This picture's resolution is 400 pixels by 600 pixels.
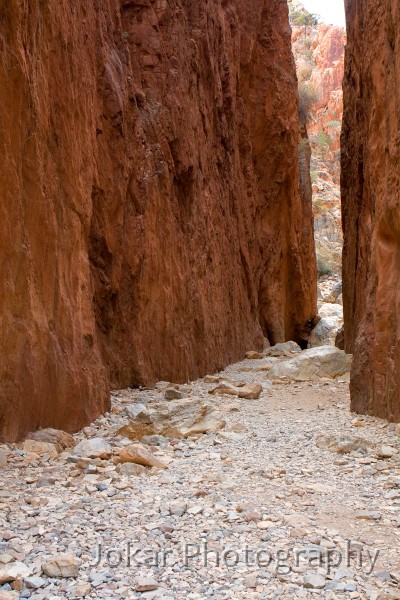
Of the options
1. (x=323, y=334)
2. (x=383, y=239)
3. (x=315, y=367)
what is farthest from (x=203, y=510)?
(x=323, y=334)

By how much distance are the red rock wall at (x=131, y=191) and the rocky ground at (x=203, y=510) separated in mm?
942

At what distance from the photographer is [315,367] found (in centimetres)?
1084

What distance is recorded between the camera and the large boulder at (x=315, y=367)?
10688 millimetres

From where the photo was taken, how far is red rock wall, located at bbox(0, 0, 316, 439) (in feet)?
17.7

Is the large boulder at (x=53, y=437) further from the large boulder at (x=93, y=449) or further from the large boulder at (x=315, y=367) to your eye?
the large boulder at (x=315, y=367)

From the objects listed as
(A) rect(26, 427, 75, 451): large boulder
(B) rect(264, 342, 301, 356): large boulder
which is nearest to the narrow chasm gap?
(B) rect(264, 342, 301, 356): large boulder

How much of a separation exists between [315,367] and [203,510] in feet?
24.1

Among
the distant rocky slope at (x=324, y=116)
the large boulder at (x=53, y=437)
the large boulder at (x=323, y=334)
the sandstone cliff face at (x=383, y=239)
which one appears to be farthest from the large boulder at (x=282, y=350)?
the distant rocky slope at (x=324, y=116)

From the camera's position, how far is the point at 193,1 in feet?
43.2

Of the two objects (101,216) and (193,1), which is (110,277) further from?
(193,1)

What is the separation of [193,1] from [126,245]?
21.8 ft

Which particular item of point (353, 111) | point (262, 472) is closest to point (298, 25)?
point (353, 111)

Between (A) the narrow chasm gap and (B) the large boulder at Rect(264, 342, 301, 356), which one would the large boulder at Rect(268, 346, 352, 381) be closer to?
(B) the large boulder at Rect(264, 342, 301, 356)

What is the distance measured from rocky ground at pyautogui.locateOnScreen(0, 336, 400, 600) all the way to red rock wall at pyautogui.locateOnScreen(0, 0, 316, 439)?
942 millimetres
